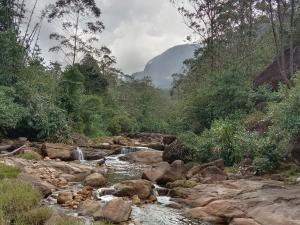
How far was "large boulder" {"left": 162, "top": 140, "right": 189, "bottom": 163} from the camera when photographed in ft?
Result: 63.1

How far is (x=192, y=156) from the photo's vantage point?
18.7m

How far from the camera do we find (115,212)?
9531 millimetres

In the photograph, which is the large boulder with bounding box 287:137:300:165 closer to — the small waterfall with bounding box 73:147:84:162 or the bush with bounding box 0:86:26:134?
the small waterfall with bounding box 73:147:84:162

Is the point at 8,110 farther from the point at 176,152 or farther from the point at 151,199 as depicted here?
the point at 151,199

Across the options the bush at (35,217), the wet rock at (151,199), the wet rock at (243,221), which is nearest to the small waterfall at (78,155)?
the wet rock at (151,199)

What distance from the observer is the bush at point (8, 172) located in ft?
38.0

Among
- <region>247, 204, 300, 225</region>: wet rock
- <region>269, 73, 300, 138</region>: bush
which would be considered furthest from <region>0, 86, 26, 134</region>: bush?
<region>247, 204, 300, 225</region>: wet rock

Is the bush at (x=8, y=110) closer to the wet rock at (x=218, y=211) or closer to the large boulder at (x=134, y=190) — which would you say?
the large boulder at (x=134, y=190)

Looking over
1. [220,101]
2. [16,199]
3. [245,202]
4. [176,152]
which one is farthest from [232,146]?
[16,199]

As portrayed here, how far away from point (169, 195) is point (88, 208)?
3816 millimetres

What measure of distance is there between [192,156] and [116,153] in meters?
7.54

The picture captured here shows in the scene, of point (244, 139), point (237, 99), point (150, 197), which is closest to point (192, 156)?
point (244, 139)

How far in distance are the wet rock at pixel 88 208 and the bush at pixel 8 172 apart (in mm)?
2779

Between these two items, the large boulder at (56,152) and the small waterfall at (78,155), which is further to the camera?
the small waterfall at (78,155)
